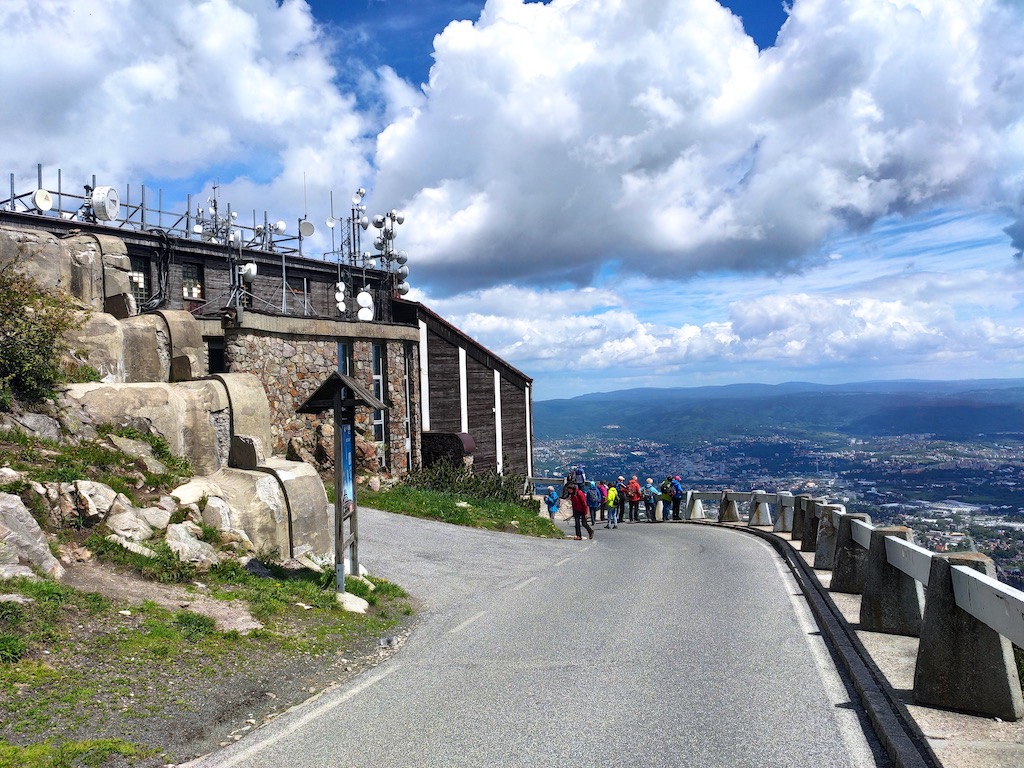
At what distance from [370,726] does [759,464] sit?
146 meters

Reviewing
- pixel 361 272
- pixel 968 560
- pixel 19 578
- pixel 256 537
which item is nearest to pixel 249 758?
pixel 19 578

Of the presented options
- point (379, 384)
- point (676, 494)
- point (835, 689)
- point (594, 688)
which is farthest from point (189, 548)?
point (676, 494)

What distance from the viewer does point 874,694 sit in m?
5.85

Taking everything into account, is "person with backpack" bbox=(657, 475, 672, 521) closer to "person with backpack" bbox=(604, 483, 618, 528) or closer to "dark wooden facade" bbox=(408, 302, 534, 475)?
"person with backpack" bbox=(604, 483, 618, 528)

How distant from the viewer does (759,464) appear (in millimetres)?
143375

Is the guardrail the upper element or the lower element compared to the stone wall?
lower

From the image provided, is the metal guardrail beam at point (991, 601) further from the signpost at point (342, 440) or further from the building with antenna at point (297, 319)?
the building with antenna at point (297, 319)

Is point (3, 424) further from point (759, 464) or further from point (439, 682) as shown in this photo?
point (759, 464)

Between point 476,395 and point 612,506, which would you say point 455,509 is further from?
point 476,395

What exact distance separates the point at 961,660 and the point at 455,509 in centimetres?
1612

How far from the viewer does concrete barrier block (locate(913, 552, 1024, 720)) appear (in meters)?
5.17

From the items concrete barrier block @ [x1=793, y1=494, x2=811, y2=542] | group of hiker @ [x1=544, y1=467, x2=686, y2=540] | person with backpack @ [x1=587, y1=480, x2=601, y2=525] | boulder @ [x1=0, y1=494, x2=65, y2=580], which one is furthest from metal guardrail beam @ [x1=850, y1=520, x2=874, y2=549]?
person with backpack @ [x1=587, y1=480, x2=601, y2=525]

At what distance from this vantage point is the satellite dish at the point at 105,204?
83.7 feet

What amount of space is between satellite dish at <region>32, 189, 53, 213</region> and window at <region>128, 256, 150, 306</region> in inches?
112
